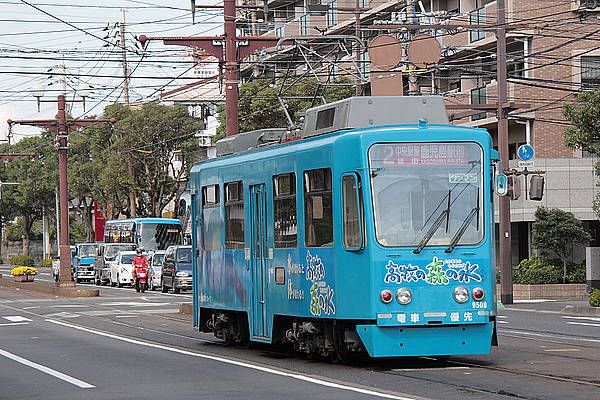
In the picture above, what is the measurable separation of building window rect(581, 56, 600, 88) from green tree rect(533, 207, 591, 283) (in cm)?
818

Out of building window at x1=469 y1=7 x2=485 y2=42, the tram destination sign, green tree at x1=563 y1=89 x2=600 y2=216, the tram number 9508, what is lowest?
the tram number 9508

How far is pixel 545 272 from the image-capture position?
36375mm

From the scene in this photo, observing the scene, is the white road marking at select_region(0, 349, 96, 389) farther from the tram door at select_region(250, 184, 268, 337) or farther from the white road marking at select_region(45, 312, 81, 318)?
the white road marking at select_region(45, 312, 81, 318)

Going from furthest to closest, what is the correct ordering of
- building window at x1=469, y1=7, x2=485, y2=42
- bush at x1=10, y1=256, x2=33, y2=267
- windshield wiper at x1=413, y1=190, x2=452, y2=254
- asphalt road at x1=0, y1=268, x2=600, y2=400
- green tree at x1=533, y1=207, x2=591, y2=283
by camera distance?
bush at x1=10, y1=256, x2=33, y2=267, building window at x1=469, y1=7, x2=485, y2=42, green tree at x1=533, y1=207, x2=591, y2=283, windshield wiper at x1=413, y1=190, x2=452, y2=254, asphalt road at x1=0, y1=268, x2=600, y2=400

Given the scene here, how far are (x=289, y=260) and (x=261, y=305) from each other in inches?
53.4

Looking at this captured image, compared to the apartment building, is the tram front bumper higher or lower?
lower

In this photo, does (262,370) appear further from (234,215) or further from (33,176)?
(33,176)

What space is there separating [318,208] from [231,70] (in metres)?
13.5

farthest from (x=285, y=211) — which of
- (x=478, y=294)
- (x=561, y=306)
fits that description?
(x=561, y=306)

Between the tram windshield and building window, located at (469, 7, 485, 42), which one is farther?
building window, located at (469, 7, 485, 42)

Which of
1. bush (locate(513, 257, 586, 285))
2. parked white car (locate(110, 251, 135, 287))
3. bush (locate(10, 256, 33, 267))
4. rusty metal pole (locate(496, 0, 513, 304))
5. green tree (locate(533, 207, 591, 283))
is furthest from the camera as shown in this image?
bush (locate(10, 256, 33, 267))

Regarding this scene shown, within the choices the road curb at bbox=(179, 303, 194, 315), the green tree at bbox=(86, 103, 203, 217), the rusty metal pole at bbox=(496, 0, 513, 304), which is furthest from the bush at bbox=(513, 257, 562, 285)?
the green tree at bbox=(86, 103, 203, 217)

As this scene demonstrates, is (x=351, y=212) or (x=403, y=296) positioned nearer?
(x=403, y=296)

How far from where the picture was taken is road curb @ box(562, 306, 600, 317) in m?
28.9
